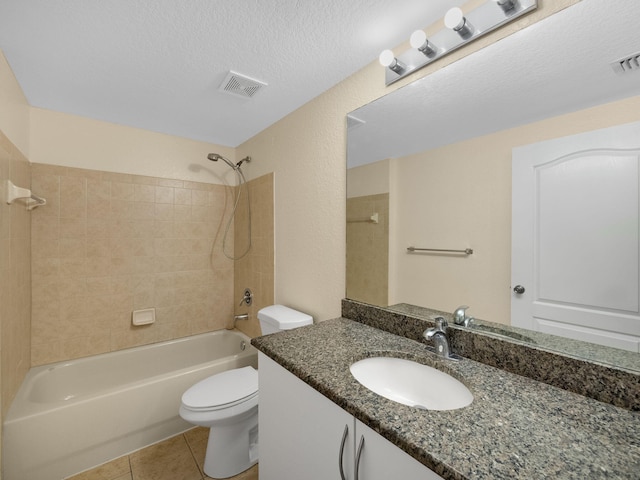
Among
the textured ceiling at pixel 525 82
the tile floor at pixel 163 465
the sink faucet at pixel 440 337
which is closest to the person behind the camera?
the textured ceiling at pixel 525 82

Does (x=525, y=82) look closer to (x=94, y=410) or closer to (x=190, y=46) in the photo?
(x=190, y=46)

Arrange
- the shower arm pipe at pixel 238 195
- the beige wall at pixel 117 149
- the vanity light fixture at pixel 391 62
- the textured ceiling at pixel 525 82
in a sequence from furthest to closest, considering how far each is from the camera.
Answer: the shower arm pipe at pixel 238 195, the beige wall at pixel 117 149, the vanity light fixture at pixel 391 62, the textured ceiling at pixel 525 82

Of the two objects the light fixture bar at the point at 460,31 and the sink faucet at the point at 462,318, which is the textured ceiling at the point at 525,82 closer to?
the light fixture bar at the point at 460,31

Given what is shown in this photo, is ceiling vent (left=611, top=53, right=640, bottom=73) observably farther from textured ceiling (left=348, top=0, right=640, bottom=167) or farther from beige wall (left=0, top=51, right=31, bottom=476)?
beige wall (left=0, top=51, right=31, bottom=476)

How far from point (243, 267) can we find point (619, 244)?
250 cm

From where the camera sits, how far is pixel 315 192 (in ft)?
5.97

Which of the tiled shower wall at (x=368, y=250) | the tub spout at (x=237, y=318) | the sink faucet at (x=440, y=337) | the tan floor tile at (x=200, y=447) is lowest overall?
the tan floor tile at (x=200, y=447)

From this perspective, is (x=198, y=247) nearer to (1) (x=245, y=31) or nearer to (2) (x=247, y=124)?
(2) (x=247, y=124)

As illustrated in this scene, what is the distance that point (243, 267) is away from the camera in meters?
2.72

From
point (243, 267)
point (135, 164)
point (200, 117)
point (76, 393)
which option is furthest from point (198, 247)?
point (76, 393)

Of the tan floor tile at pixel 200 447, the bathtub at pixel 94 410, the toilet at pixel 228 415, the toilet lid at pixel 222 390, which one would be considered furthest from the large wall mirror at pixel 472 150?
the bathtub at pixel 94 410

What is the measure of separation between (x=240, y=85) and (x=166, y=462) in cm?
233

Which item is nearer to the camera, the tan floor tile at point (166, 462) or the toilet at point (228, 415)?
the toilet at point (228, 415)

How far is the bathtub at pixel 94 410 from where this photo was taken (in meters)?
1.51
